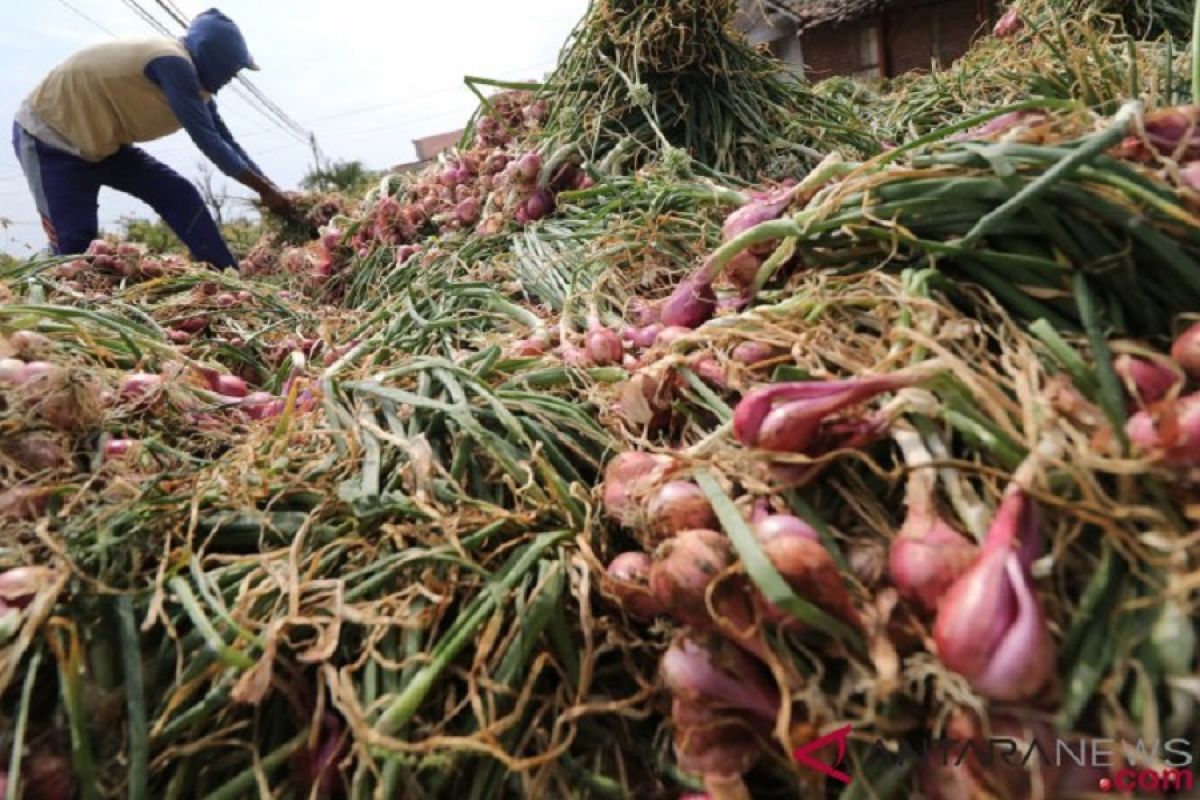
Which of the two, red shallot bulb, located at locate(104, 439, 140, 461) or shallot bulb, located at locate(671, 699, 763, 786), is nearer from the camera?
shallot bulb, located at locate(671, 699, 763, 786)

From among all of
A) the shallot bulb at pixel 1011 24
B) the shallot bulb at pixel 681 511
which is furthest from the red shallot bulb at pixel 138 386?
the shallot bulb at pixel 1011 24

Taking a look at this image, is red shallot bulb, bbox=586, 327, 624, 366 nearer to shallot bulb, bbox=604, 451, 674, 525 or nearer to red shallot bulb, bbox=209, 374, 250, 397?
shallot bulb, bbox=604, 451, 674, 525

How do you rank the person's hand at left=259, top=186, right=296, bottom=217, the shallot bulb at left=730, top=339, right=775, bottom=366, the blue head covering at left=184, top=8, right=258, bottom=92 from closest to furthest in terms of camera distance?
the shallot bulb at left=730, top=339, right=775, bottom=366, the blue head covering at left=184, top=8, right=258, bottom=92, the person's hand at left=259, top=186, right=296, bottom=217

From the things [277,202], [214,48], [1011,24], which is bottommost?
[277,202]

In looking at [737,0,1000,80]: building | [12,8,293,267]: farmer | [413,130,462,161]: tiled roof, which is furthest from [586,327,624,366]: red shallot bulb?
[413,130,462,161]: tiled roof

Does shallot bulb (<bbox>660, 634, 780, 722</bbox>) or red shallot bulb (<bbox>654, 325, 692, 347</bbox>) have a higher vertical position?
red shallot bulb (<bbox>654, 325, 692, 347</bbox>)

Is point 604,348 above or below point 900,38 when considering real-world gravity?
below

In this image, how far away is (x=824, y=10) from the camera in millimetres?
13047

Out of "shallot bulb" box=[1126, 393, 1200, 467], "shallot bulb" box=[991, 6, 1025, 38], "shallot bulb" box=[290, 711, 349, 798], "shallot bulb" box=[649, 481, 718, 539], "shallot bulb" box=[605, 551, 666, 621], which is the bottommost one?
"shallot bulb" box=[290, 711, 349, 798]

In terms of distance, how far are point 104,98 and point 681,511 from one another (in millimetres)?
4437

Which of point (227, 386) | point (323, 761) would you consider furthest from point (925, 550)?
point (227, 386)

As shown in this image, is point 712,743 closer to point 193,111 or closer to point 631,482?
point 631,482

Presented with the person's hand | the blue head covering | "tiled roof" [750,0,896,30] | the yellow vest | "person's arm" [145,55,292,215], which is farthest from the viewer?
"tiled roof" [750,0,896,30]

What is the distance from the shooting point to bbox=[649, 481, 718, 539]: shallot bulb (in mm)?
774
